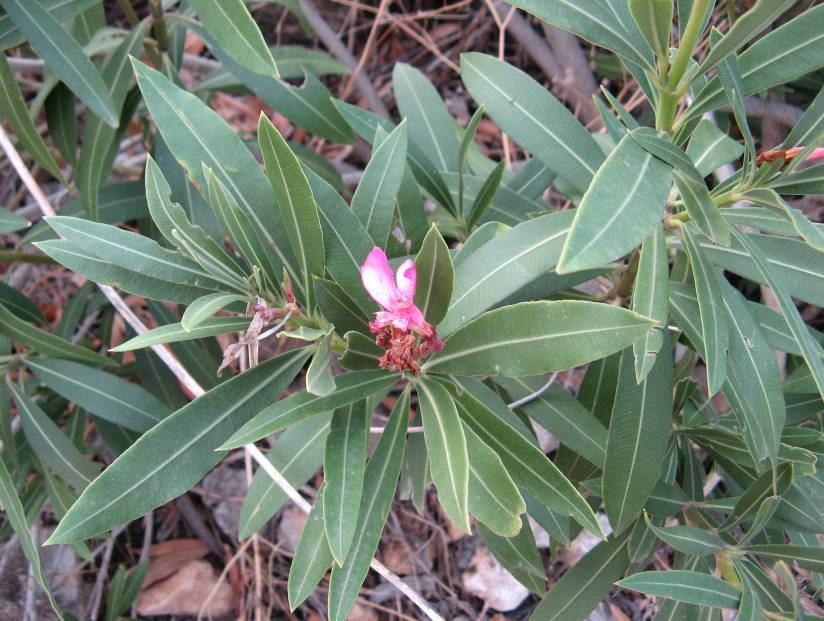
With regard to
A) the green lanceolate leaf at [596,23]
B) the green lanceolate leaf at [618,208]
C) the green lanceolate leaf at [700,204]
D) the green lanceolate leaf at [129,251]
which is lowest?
the green lanceolate leaf at [129,251]

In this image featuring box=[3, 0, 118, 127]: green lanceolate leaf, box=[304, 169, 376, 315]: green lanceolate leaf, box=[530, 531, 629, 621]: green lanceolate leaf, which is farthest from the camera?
box=[3, 0, 118, 127]: green lanceolate leaf

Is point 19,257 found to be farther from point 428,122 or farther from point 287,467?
point 428,122

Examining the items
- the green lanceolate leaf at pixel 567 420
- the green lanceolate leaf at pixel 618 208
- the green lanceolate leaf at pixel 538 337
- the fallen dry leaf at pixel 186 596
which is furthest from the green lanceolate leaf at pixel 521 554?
the fallen dry leaf at pixel 186 596

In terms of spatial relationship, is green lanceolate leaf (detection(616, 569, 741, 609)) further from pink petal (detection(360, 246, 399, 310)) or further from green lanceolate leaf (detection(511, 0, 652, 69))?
green lanceolate leaf (detection(511, 0, 652, 69))

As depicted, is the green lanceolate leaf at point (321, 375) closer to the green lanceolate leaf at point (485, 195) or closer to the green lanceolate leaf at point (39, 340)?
the green lanceolate leaf at point (485, 195)

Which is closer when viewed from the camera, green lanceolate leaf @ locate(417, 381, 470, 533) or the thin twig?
green lanceolate leaf @ locate(417, 381, 470, 533)

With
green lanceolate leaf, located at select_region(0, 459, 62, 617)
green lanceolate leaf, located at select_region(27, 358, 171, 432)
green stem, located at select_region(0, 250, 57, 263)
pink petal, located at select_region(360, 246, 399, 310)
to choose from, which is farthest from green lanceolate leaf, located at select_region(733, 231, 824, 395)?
green stem, located at select_region(0, 250, 57, 263)
